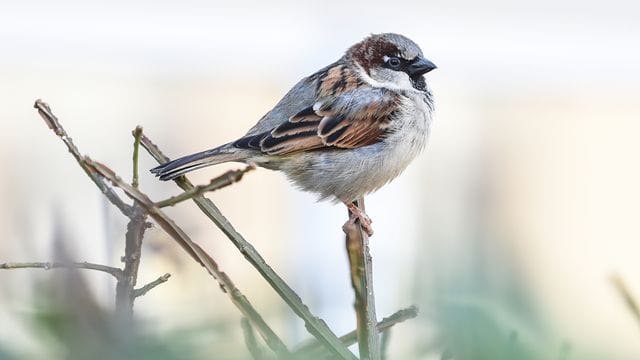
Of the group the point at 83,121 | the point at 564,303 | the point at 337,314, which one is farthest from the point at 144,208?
the point at 83,121

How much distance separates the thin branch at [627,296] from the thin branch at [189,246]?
0.25m

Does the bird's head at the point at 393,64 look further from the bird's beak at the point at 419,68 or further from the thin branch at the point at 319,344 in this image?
the thin branch at the point at 319,344

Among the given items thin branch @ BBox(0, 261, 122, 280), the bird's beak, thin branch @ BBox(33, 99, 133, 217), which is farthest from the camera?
Result: the bird's beak

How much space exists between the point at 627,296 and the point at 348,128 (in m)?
1.92

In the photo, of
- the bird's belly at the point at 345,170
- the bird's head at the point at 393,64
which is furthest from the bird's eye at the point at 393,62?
the bird's belly at the point at 345,170

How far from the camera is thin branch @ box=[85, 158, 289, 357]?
0.66m

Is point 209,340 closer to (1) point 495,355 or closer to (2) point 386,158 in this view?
(1) point 495,355

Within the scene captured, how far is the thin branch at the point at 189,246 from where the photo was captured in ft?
2.17

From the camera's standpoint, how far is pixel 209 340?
0.45 meters

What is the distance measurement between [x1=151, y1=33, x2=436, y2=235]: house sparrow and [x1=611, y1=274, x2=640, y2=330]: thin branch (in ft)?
5.56

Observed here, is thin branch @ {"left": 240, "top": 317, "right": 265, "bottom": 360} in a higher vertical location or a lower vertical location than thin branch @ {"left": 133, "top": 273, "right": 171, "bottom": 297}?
lower

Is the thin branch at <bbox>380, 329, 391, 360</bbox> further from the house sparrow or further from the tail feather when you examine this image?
the house sparrow

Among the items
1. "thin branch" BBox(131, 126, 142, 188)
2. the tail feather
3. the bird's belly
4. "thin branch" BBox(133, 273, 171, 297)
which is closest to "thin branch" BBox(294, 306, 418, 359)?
"thin branch" BBox(133, 273, 171, 297)

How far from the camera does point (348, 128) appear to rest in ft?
8.61
